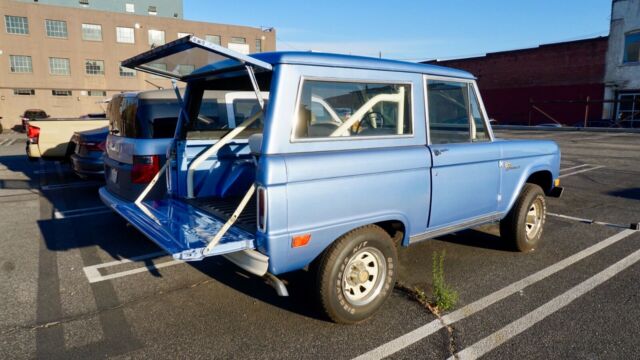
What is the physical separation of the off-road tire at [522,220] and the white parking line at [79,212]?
20.8 feet

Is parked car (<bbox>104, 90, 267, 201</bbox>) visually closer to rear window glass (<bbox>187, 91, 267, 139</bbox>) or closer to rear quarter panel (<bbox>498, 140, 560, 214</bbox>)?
rear window glass (<bbox>187, 91, 267, 139</bbox>)

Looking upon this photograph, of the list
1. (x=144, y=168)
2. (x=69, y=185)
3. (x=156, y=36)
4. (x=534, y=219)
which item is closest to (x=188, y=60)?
(x=144, y=168)

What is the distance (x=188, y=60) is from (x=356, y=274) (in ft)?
8.14

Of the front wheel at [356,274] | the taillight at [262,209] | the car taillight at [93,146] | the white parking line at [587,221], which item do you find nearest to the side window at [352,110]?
the taillight at [262,209]

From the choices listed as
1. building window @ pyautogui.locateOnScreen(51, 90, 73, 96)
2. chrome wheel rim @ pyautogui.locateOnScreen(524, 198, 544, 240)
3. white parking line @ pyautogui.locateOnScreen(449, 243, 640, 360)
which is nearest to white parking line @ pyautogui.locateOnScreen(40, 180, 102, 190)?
chrome wheel rim @ pyautogui.locateOnScreen(524, 198, 544, 240)

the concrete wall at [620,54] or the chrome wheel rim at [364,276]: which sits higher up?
the concrete wall at [620,54]

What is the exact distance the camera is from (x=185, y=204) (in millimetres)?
4488

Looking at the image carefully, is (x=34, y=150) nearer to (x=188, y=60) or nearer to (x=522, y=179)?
(x=188, y=60)

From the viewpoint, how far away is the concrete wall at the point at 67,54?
1650 inches

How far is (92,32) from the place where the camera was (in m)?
44.9

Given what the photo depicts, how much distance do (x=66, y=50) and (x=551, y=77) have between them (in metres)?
44.9

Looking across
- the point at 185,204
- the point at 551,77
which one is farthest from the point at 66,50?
the point at 185,204

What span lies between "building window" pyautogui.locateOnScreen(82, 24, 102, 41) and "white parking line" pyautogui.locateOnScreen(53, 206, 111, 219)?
43975 millimetres

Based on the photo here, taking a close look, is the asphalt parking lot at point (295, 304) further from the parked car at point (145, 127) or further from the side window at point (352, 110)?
the side window at point (352, 110)
